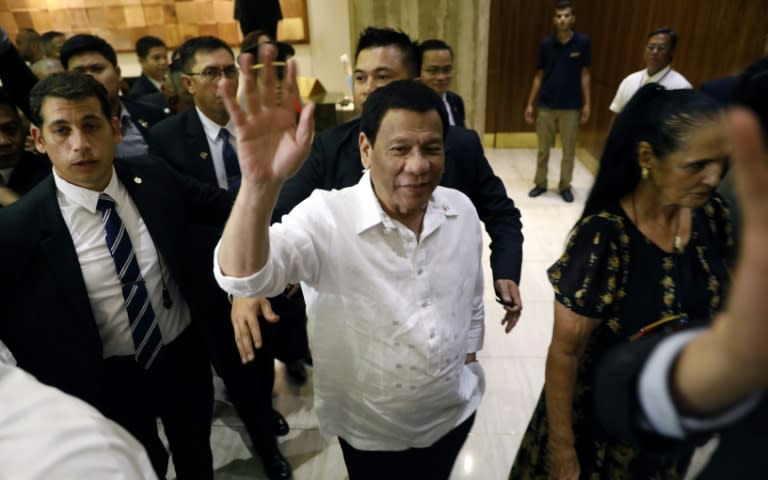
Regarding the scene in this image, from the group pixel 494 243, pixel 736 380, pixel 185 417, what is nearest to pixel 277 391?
pixel 185 417

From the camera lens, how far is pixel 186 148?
Result: 2492 mm

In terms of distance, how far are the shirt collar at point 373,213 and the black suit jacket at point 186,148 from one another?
1475 millimetres

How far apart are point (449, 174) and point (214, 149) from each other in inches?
54.0

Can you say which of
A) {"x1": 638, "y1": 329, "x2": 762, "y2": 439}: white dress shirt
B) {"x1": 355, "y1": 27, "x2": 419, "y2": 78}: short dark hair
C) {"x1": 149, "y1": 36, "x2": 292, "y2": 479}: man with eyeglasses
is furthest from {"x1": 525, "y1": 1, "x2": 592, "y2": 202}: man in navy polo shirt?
{"x1": 638, "y1": 329, "x2": 762, "y2": 439}: white dress shirt

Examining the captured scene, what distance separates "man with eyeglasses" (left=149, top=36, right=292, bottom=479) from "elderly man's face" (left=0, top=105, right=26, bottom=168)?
683 mm

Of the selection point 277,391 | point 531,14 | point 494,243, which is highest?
point 531,14

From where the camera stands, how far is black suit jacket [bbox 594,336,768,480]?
1.60 ft

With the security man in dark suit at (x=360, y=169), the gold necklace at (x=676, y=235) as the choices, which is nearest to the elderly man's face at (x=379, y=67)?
the security man in dark suit at (x=360, y=169)

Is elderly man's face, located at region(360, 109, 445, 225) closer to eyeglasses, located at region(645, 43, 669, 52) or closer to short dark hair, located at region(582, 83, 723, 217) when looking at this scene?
short dark hair, located at region(582, 83, 723, 217)

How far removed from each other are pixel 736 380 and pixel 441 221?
3.15 ft

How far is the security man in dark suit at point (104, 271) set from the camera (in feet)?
4.79

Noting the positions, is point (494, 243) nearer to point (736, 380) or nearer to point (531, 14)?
point (736, 380)

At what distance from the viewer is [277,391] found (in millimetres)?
2760

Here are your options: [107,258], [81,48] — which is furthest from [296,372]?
[81,48]
